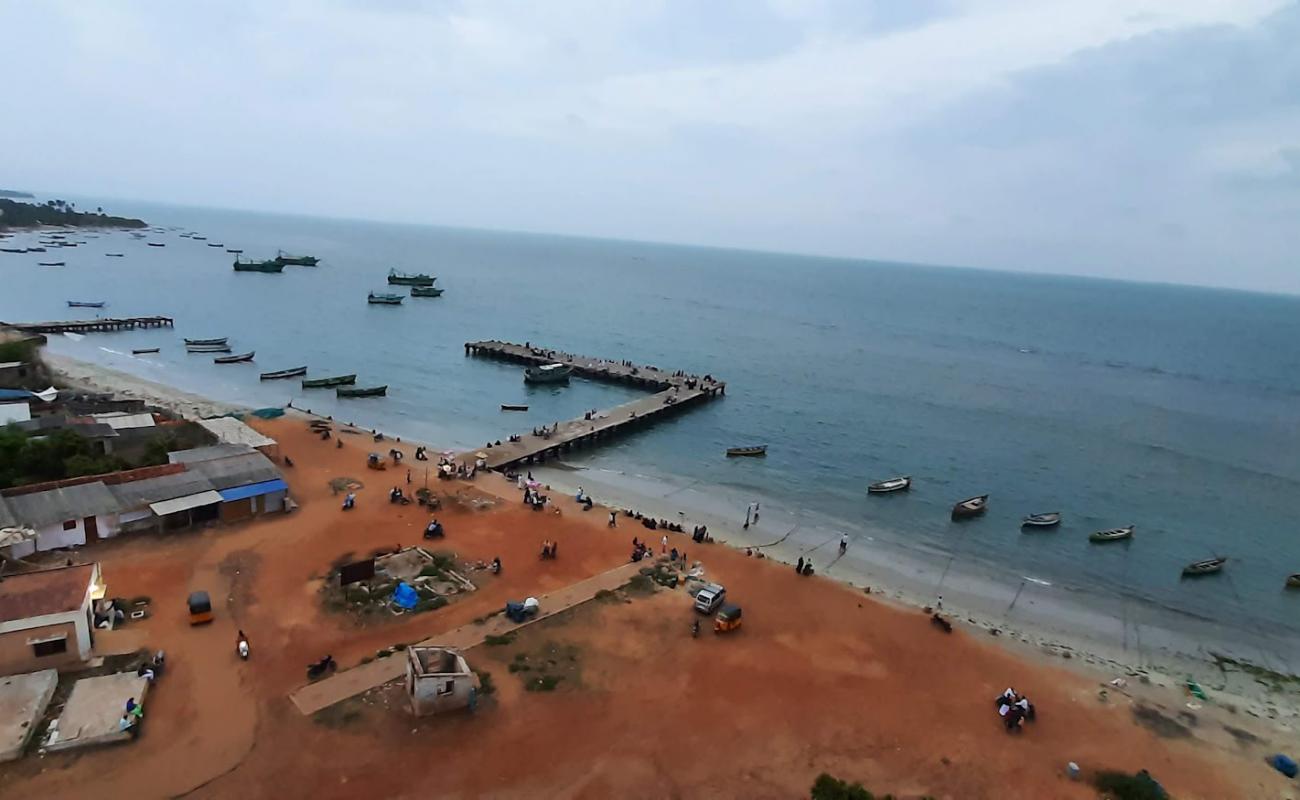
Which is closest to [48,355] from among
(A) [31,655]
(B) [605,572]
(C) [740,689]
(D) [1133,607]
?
(A) [31,655]

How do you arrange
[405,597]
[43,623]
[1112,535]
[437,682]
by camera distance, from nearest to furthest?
[437,682] < [43,623] < [405,597] < [1112,535]

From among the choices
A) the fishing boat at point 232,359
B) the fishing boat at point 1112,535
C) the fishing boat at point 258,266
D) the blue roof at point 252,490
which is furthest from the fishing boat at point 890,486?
the fishing boat at point 258,266

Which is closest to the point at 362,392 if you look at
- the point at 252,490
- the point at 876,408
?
the point at 252,490

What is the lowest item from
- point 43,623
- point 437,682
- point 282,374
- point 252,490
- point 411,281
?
point 282,374

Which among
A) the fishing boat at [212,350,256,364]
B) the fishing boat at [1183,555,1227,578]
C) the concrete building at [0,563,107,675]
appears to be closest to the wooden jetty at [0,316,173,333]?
the fishing boat at [212,350,256,364]

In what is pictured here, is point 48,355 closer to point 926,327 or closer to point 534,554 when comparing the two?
point 534,554

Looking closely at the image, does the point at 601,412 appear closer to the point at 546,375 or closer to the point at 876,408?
the point at 546,375
